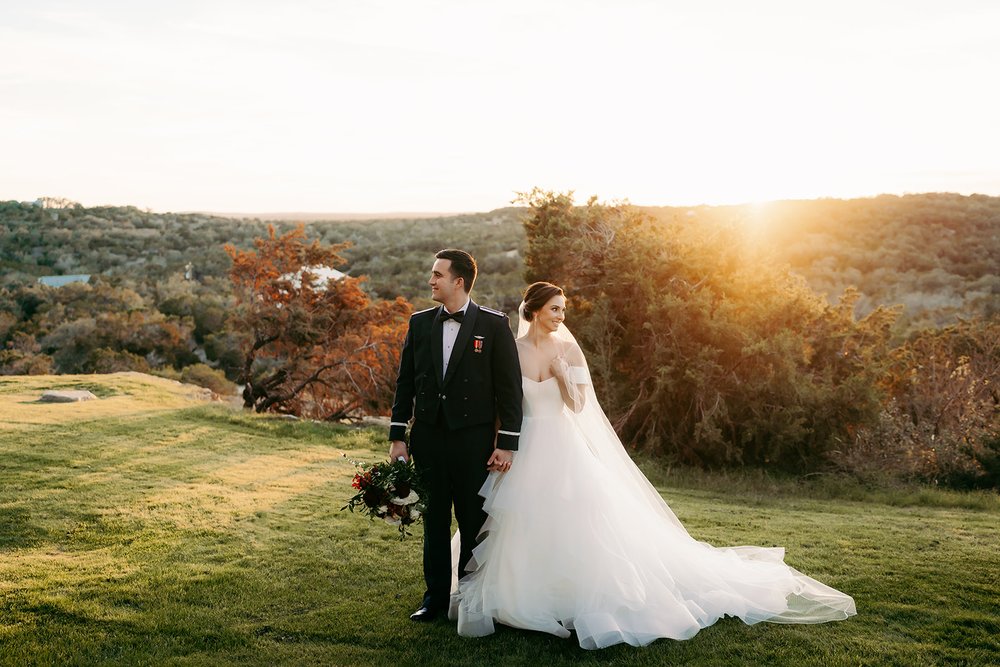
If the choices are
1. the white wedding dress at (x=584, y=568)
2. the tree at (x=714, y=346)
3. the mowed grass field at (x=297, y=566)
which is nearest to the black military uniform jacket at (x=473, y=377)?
the white wedding dress at (x=584, y=568)

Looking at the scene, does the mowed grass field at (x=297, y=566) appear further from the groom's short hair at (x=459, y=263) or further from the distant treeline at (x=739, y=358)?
the groom's short hair at (x=459, y=263)

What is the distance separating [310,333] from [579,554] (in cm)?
1517

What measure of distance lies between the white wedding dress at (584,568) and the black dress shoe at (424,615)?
15 centimetres

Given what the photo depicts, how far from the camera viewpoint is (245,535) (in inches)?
282

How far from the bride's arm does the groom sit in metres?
0.34

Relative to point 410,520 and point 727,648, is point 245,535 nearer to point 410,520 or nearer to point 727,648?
point 410,520

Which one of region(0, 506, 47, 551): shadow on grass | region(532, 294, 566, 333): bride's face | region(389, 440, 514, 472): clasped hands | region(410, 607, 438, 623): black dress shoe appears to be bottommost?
region(0, 506, 47, 551): shadow on grass

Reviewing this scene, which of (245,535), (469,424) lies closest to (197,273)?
(245,535)

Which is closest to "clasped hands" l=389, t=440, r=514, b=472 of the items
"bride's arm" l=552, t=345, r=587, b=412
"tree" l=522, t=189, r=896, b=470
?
"bride's arm" l=552, t=345, r=587, b=412

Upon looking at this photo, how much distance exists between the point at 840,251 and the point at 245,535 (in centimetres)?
4429

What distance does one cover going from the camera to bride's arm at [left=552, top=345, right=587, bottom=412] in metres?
5.12

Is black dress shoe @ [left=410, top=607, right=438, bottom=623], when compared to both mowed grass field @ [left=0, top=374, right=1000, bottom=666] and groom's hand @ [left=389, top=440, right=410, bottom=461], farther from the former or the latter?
groom's hand @ [left=389, top=440, right=410, bottom=461]

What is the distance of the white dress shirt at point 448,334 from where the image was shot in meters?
4.96

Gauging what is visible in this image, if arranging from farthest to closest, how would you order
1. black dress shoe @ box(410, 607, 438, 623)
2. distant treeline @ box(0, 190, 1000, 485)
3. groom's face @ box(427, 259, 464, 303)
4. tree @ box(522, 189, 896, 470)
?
tree @ box(522, 189, 896, 470), distant treeline @ box(0, 190, 1000, 485), black dress shoe @ box(410, 607, 438, 623), groom's face @ box(427, 259, 464, 303)
